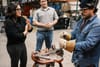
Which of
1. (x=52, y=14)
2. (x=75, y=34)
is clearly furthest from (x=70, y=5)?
(x=75, y=34)

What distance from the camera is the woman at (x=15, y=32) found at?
4.30 metres

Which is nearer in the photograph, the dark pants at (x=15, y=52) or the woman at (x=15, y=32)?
the woman at (x=15, y=32)

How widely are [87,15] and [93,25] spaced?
14 centimetres

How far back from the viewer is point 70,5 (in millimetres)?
11711

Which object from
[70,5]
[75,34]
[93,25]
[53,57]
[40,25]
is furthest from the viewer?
[70,5]

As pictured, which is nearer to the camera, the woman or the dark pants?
the woman

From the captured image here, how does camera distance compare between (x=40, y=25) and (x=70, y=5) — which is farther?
(x=70, y=5)

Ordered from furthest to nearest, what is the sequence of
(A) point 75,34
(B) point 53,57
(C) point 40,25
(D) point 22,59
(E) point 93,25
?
(C) point 40,25 < (D) point 22,59 < (B) point 53,57 < (A) point 75,34 < (E) point 93,25

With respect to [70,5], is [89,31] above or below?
above

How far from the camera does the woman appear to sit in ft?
14.1

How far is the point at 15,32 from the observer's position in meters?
4.31

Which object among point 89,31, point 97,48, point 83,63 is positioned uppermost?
point 89,31

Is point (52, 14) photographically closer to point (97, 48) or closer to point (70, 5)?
point (97, 48)

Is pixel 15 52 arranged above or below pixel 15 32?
below
